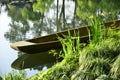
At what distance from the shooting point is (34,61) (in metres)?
8.12

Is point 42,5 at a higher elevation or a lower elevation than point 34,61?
higher

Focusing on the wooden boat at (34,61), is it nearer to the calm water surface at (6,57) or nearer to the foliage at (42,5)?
the calm water surface at (6,57)

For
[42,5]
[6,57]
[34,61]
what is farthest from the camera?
[42,5]

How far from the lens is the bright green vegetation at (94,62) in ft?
13.3

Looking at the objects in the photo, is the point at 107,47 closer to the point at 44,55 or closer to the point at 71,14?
the point at 44,55

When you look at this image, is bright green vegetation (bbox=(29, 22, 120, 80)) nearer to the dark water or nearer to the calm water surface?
the calm water surface

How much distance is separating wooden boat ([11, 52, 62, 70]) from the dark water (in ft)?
0.68

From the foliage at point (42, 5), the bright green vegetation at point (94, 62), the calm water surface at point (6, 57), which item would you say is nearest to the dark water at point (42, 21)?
the calm water surface at point (6, 57)

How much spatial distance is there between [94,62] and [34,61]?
3.94m

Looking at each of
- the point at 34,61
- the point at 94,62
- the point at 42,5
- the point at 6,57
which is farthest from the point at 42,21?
the point at 94,62

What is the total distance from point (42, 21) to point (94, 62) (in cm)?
1367

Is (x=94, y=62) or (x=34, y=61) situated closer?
(x=94, y=62)

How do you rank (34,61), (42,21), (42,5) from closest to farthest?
(34,61)
(42,21)
(42,5)

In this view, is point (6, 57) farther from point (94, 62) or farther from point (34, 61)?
point (94, 62)
